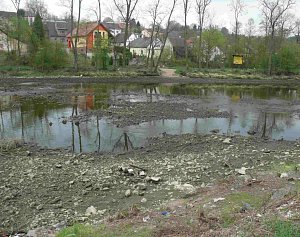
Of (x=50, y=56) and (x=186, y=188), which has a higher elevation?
(x=50, y=56)

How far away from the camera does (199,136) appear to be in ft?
58.1

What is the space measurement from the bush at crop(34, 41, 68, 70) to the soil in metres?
35.8

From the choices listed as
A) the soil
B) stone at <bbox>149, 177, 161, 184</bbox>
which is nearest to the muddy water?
the soil

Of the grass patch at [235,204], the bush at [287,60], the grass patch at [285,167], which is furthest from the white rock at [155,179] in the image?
the bush at [287,60]

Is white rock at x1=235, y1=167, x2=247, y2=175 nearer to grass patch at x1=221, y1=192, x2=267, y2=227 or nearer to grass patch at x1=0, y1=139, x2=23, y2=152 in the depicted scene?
grass patch at x1=221, y1=192, x2=267, y2=227

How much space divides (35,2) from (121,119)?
→ 70577 millimetres

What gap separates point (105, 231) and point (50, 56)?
45150 millimetres

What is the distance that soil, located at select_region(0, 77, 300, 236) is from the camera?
8953 millimetres

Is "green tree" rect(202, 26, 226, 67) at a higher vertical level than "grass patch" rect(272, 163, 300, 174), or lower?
higher

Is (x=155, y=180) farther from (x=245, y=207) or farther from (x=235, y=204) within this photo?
(x=245, y=207)

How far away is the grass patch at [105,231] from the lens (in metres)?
7.06

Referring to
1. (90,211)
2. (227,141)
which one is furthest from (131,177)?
(227,141)

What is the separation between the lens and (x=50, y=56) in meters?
48.9

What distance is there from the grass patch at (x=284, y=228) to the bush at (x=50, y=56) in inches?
1851
